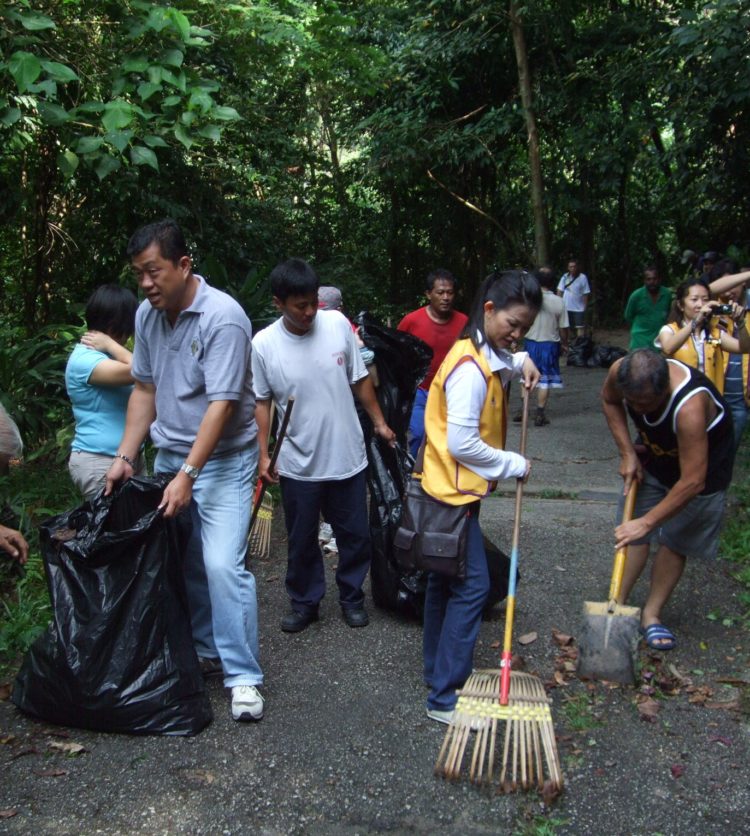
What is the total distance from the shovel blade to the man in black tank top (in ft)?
1.10

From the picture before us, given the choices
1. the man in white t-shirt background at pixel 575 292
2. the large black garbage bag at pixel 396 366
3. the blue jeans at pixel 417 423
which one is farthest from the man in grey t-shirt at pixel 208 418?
the man in white t-shirt background at pixel 575 292

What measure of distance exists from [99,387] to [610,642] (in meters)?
2.55

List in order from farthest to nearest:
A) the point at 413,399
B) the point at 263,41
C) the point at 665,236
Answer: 1. the point at 665,236
2. the point at 263,41
3. the point at 413,399

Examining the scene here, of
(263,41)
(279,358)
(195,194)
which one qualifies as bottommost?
(279,358)

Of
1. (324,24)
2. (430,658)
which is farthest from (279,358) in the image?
(324,24)

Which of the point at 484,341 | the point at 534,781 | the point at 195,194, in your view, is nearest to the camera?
the point at 534,781

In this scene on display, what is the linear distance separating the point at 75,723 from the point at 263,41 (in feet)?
Result: 23.4

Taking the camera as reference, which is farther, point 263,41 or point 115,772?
point 263,41

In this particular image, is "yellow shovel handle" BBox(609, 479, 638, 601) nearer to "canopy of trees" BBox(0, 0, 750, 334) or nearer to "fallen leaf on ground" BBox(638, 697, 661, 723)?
"fallen leaf on ground" BBox(638, 697, 661, 723)

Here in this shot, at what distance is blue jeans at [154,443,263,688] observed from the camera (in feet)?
11.9

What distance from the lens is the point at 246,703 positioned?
362 centimetres

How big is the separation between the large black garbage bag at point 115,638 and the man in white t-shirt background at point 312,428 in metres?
0.97

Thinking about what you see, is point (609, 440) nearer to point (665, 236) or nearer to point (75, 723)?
point (75, 723)

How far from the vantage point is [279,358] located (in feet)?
14.3
